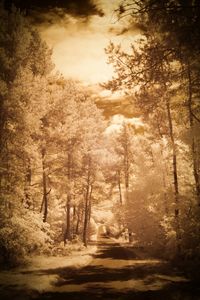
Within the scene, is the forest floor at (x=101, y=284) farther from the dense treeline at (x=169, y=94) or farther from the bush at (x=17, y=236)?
the dense treeline at (x=169, y=94)

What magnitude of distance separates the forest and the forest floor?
198 centimetres

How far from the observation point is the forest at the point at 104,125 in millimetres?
11073

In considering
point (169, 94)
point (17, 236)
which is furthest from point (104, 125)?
point (17, 236)

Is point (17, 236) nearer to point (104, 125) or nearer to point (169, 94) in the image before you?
point (169, 94)

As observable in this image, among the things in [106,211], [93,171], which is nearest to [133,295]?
[93,171]

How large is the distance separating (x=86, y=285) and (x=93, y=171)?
20567 mm

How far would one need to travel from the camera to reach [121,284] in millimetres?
12539

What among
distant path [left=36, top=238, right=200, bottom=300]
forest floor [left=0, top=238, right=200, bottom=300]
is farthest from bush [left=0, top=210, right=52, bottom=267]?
distant path [left=36, top=238, right=200, bottom=300]

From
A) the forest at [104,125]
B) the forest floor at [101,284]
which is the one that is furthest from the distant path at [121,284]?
the forest at [104,125]

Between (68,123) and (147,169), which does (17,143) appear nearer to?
(68,123)

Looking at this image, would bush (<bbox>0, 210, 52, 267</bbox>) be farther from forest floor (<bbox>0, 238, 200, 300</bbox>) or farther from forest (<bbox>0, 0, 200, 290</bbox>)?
forest floor (<bbox>0, 238, 200, 300</bbox>)

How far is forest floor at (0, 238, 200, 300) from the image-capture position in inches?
411

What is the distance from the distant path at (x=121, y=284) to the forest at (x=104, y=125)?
2350mm

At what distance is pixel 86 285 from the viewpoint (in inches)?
491
